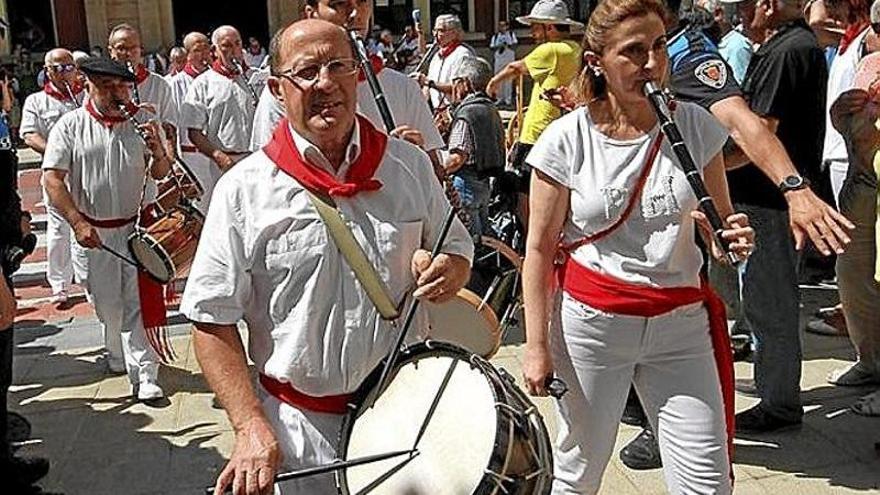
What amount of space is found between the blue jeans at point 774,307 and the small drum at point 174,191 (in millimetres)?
2970

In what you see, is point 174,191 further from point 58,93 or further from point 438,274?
point 58,93

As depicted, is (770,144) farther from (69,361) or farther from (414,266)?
(69,361)

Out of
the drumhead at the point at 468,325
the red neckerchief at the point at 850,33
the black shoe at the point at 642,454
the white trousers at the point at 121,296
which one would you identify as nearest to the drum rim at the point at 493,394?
the drumhead at the point at 468,325

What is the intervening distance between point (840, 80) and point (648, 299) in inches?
123

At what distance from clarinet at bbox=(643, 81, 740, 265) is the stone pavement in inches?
66.0

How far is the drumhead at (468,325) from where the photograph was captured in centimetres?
341

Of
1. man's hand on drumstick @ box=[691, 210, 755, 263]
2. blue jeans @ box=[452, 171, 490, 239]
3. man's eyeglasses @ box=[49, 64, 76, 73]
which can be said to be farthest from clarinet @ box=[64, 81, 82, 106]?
man's hand on drumstick @ box=[691, 210, 755, 263]

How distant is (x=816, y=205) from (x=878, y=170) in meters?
0.94

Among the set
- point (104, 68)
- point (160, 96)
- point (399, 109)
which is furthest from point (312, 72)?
point (160, 96)

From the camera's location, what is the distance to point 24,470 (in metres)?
4.22

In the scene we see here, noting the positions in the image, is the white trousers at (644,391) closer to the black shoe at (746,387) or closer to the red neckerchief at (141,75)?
the black shoe at (746,387)

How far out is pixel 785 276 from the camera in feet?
13.4

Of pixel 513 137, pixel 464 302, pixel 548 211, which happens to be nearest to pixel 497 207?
pixel 513 137

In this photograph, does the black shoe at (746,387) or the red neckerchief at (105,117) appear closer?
the black shoe at (746,387)
